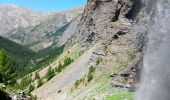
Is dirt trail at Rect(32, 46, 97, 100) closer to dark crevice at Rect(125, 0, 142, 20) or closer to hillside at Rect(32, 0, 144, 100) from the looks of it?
hillside at Rect(32, 0, 144, 100)

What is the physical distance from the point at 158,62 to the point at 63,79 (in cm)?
9815

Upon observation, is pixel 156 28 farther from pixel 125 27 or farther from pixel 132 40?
pixel 125 27

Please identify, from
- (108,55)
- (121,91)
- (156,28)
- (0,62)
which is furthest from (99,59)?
(156,28)

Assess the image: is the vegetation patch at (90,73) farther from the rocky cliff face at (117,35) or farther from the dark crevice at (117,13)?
the dark crevice at (117,13)

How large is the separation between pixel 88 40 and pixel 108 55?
41.1 metres

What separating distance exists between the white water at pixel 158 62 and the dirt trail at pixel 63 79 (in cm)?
8248

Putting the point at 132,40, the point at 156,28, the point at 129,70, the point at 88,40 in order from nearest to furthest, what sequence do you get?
1. the point at 156,28
2. the point at 129,70
3. the point at 132,40
4. the point at 88,40

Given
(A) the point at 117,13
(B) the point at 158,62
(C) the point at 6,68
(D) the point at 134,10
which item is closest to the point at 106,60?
(D) the point at 134,10

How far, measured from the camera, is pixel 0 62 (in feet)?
224

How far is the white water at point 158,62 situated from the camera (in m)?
16.3

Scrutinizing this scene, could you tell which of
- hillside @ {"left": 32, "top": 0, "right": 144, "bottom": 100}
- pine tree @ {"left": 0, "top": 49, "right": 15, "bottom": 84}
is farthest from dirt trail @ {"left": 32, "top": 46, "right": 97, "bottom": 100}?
pine tree @ {"left": 0, "top": 49, "right": 15, "bottom": 84}

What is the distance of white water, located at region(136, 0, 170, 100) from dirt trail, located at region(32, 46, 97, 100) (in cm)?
8248

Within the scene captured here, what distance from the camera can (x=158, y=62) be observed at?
55.4ft

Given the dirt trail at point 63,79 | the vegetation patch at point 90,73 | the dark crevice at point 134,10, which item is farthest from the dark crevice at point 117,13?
the vegetation patch at point 90,73
